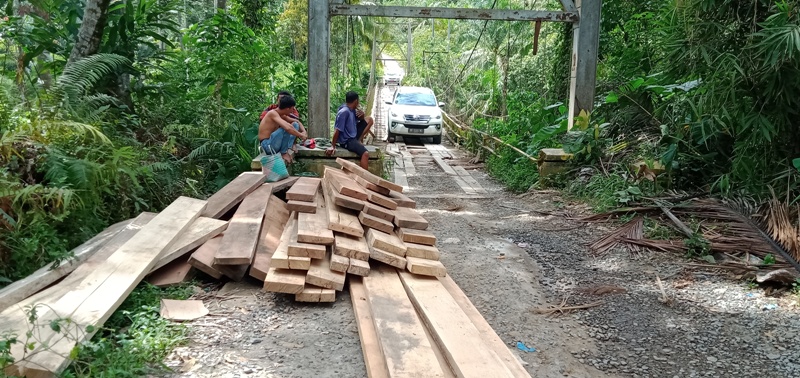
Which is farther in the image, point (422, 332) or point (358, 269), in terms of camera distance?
point (358, 269)

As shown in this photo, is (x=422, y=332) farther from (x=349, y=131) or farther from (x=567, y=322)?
(x=349, y=131)

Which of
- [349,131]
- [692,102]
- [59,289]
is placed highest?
[692,102]

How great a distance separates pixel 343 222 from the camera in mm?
4453

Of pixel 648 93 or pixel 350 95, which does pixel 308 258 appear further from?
pixel 648 93

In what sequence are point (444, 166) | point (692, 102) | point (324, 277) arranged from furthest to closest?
point (444, 166) < point (692, 102) < point (324, 277)

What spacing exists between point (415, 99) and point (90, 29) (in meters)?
12.8

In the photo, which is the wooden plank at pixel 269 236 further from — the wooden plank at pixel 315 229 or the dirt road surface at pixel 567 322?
the wooden plank at pixel 315 229

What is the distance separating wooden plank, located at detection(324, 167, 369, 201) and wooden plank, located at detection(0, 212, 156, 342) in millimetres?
1613

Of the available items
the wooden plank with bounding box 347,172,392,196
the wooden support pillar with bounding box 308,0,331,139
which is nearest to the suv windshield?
the wooden support pillar with bounding box 308,0,331,139

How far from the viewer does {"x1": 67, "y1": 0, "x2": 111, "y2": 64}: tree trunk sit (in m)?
A: 6.54

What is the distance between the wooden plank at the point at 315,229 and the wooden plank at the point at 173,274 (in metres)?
0.86

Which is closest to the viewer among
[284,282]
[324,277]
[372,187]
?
[284,282]

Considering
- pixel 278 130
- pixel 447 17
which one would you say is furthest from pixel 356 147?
pixel 447 17

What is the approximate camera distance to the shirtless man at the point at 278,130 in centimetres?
680
